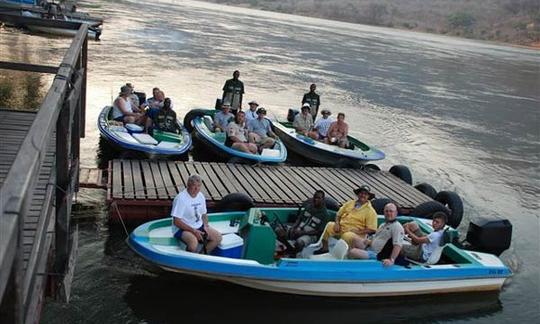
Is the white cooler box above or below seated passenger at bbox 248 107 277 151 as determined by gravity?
below

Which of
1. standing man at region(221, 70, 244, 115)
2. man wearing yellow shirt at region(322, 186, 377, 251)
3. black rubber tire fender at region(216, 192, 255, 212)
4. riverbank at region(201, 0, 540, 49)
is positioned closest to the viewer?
man wearing yellow shirt at region(322, 186, 377, 251)

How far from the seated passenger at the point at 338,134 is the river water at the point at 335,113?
2392 mm

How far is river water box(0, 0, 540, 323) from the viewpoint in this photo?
313 inches

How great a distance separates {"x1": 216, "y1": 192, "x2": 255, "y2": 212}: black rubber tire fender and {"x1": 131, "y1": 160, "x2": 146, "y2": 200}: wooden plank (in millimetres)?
1329

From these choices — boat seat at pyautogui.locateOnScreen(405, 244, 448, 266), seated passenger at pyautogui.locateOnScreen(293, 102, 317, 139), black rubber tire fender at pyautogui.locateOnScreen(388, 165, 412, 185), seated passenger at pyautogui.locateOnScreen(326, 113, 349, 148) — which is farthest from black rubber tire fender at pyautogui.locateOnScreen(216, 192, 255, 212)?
seated passenger at pyautogui.locateOnScreen(293, 102, 317, 139)

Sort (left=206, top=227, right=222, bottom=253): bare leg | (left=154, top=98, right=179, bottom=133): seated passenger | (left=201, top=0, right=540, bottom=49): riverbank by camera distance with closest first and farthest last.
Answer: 1. (left=206, top=227, right=222, bottom=253): bare leg
2. (left=154, top=98, right=179, bottom=133): seated passenger
3. (left=201, top=0, right=540, bottom=49): riverbank

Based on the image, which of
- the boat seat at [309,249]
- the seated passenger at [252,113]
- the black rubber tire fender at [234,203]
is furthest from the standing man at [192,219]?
the seated passenger at [252,113]

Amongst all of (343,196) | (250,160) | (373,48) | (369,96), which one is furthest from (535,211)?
(373,48)

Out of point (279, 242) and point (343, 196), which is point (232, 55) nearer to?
point (343, 196)

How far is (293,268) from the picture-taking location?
303 inches

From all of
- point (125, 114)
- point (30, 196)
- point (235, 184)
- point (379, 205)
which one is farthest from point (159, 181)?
point (30, 196)

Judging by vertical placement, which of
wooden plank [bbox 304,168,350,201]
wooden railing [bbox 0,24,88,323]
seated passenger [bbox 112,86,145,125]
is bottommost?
wooden plank [bbox 304,168,350,201]

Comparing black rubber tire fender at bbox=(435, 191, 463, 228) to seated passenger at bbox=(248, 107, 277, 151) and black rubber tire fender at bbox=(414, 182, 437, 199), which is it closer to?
black rubber tire fender at bbox=(414, 182, 437, 199)

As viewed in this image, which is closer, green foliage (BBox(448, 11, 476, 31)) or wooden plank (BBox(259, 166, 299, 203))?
wooden plank (BBox(259, 166, 299, 203))
